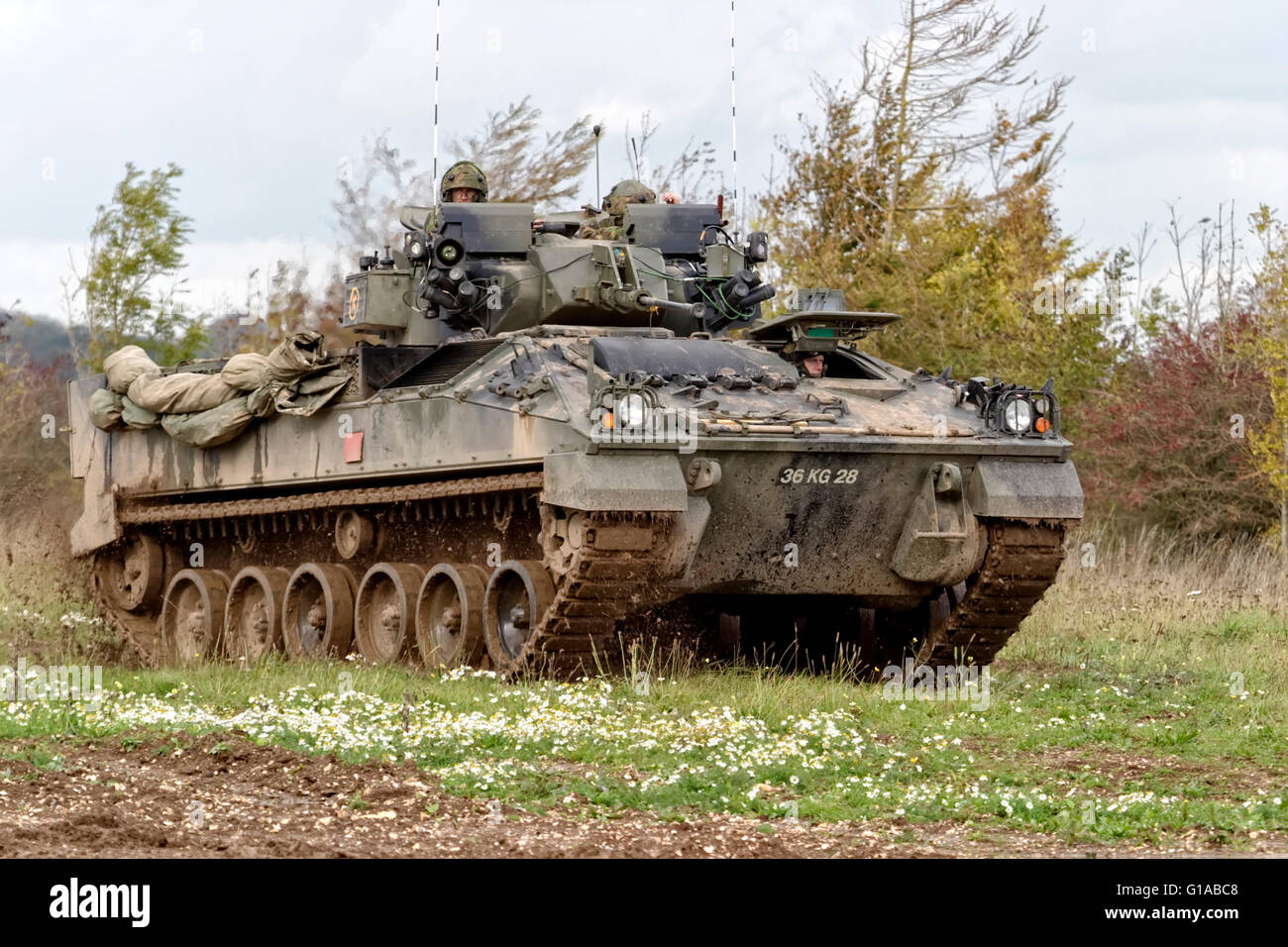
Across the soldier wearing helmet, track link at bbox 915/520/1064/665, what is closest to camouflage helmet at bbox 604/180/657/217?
the soldier wearing helmet

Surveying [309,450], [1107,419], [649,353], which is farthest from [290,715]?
[1107,419]

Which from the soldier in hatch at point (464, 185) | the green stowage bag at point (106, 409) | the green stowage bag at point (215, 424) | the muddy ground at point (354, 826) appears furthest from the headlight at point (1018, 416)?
the green stowage bag at point (106, 409)

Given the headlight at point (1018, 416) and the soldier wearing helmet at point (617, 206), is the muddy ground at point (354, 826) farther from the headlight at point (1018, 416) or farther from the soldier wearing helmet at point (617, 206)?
the soldier wearing helmet at point (617, 206)

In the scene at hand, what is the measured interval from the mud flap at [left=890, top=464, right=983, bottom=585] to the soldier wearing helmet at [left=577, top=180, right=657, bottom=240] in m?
4.16

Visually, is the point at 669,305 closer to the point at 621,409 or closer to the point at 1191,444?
the point at 621,409

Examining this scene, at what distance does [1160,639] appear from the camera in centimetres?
1566

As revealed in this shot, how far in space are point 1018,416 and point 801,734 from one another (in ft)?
11.8

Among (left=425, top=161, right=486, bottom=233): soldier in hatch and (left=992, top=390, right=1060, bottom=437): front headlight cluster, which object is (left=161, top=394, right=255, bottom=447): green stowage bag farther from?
(left=992, top=390, right=1060, bottom=437): front headlight cluster

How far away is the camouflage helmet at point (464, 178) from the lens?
50.5ft

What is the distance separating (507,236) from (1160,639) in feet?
19.5

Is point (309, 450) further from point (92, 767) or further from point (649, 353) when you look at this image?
point (92, 767)

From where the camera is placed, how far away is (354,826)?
788 centimetres

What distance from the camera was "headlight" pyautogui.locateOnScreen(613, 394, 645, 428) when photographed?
460 inches

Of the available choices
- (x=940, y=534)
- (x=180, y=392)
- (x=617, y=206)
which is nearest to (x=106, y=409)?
(x=180, y=392)
